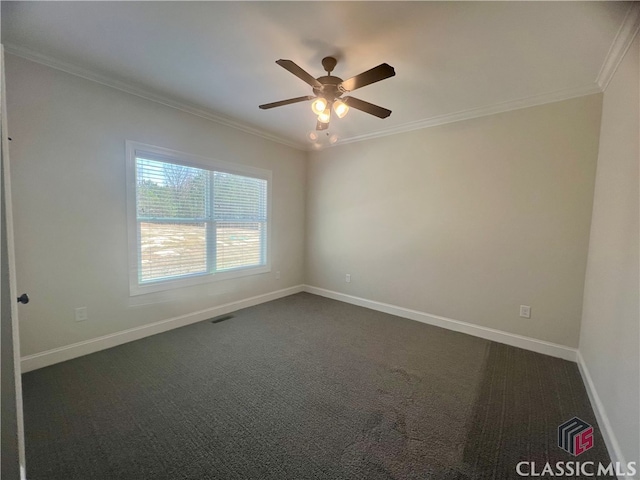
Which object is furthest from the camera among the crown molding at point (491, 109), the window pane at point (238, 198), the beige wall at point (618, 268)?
the window pane at point (238, 198)

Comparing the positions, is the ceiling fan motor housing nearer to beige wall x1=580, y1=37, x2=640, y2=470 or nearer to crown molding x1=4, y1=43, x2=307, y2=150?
crown molding x1=4, y1=43, x2=307, y2=150

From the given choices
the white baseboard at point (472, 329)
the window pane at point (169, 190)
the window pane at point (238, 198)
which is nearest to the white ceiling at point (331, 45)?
the window pane at point (169, 190)

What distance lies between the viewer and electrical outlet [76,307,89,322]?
2482 millimetres

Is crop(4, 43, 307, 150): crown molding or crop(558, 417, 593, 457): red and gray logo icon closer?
crop(558, 417, 593, 457): red and gray logo icon

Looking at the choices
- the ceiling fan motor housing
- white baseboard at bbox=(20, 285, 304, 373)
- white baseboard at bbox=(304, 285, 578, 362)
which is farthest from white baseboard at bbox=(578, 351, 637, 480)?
white baseboard at bbox=(20, 285, 304, 373)

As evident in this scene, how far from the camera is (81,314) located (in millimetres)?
2500

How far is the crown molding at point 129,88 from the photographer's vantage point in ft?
6.95

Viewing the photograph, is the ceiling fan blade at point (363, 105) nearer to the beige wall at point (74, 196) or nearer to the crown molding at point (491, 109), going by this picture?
the crown molding at point (491, 109)

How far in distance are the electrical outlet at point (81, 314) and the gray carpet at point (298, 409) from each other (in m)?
0.35

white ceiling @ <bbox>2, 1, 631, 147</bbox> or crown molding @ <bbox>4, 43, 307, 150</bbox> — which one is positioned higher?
white ceiling @ <bbox>2, 1, 631, 147</bbox>

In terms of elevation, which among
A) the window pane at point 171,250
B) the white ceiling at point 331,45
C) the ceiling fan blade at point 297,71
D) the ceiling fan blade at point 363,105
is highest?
the white ceiling at point 331,45

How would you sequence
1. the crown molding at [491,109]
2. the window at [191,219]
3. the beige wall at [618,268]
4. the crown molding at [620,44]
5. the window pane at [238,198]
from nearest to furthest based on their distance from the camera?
the beige wall at [618,268] < the crown molding at [620,44] < the crown molding at [491,109] < the window at [191,219] < the window pane at [238,198]

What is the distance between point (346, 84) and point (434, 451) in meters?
2.42

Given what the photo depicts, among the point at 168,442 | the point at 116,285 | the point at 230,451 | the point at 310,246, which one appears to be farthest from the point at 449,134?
the point at 116,285
